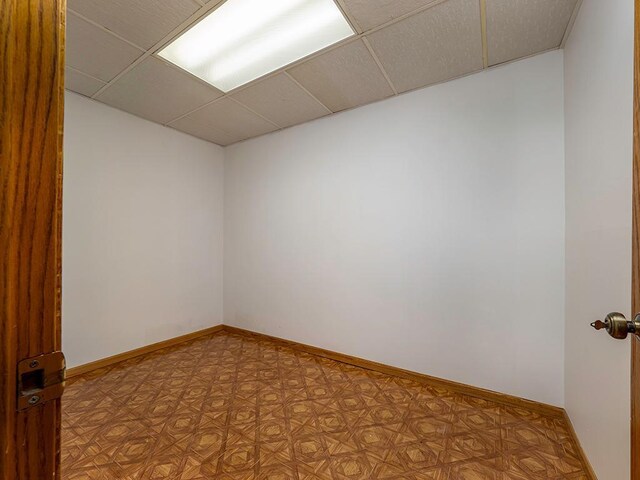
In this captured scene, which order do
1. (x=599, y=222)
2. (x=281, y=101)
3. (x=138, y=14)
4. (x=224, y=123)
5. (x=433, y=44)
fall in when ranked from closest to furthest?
1. (x=599, y=222)
2. (x=138, y=14)
3. (x=433, y=44)
4. (x=281, y=101)
5. (x=224, y=123)

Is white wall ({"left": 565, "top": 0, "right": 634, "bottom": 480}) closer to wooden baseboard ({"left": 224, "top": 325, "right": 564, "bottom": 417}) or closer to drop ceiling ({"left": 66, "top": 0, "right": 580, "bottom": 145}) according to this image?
wooden baseboard ({"left": 224, "top": 325, "right": 564, "bottom": 417})

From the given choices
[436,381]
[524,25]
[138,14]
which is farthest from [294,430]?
[524,25]

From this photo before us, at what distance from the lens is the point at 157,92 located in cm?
256

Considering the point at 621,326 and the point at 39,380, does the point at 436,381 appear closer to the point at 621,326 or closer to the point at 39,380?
the point at 621,326

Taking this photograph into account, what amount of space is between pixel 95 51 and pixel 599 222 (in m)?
3.45

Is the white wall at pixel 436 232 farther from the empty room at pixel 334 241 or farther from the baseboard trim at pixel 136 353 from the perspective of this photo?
the baseboard trim at pixel 136 353

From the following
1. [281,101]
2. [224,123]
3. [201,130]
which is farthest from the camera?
[201,130]

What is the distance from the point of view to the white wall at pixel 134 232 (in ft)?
8.42

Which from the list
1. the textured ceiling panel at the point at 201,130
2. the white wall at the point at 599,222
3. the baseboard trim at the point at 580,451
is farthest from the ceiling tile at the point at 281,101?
the baseboard trim at the point at 580,451

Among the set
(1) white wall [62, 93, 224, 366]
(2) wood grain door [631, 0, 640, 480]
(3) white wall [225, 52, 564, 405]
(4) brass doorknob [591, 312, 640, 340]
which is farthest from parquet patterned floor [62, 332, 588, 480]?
(4) brass doorknob [591, 312, 640, 340]

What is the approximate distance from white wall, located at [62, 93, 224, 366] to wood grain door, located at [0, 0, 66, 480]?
2.81 meters

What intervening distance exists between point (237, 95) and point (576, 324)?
3256mm

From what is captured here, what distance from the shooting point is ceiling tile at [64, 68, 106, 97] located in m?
2.26

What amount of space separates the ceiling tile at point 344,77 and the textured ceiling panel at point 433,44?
0.37 ft
